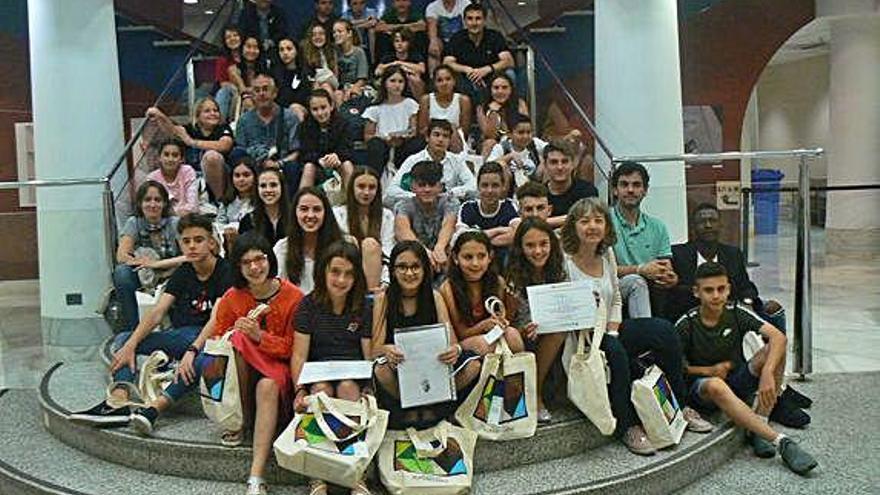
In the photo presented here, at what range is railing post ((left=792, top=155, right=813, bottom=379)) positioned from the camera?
512 cm

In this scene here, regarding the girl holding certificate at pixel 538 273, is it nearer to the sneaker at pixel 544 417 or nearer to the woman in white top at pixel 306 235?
the sneaker at pixel 544 417

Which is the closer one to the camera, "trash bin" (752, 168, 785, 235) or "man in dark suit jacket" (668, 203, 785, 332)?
"man in dark suit jacket" (668, 203, 785, 332)

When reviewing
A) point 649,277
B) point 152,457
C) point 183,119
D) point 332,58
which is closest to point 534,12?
point 332,58

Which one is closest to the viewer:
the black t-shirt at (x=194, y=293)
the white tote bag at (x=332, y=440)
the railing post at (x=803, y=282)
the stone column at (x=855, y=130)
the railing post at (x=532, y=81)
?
the white tote bag at (x=332, y=440)

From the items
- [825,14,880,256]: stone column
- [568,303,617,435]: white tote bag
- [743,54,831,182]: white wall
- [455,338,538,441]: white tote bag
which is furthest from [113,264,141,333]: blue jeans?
[743,54,831,182]: white wall

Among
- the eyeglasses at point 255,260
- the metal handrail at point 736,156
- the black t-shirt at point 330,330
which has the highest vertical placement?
the metal handrail at point 736,156

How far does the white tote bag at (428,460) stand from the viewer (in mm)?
3434

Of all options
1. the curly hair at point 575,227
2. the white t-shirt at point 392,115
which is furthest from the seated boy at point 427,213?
the white t-shirt at point 392,115

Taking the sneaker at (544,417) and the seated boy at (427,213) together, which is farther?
A: the seated boy at (427,213)

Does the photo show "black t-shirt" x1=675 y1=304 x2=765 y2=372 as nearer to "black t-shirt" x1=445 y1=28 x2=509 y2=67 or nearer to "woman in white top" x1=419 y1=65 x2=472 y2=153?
"woman in white top" x1=419 y1=65 x2=472 y2=153

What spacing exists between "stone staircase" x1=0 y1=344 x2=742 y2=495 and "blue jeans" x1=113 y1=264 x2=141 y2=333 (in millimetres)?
747

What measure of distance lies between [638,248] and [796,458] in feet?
4.23

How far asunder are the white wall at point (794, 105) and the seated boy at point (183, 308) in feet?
51.2

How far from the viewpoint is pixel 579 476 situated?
12.0 ft
